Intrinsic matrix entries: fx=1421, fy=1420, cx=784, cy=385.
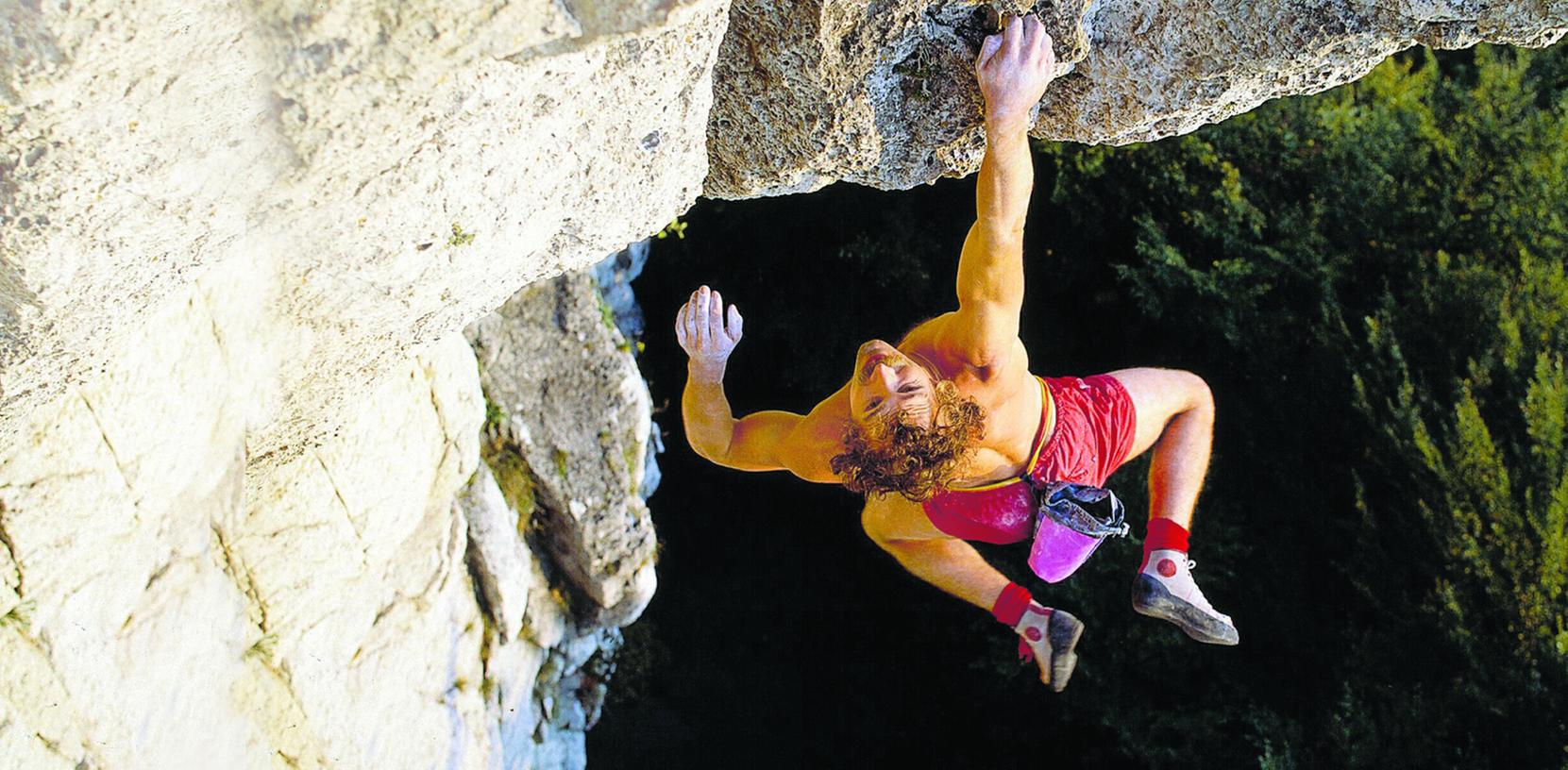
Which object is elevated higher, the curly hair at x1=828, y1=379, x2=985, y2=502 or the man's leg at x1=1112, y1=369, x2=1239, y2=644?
the curly hair at x1=828, y1=379, x2=985, y2=502

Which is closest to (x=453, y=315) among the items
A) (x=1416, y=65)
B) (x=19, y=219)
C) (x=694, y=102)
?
(x=694, y=102)

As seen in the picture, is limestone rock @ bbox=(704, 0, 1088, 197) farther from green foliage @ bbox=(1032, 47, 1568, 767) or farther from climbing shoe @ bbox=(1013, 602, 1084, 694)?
green foliage @ bbox=(1032, 47, 1568, 767)

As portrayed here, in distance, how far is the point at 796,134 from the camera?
303cm

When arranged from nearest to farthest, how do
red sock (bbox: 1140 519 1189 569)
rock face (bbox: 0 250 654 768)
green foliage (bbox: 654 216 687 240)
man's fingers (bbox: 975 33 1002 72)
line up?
1. rock face (bbox: 0 250 654 768)
2. man's fingers (bbox: 975 33 1002 72)
3. red sock (bbox: 1140 519 1189 569)
4. green foliage (bbox: 654 216 687 240)

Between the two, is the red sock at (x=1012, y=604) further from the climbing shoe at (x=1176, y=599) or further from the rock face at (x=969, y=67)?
the rock face at (x=969, y=67)

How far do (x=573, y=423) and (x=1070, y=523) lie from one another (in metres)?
2.28

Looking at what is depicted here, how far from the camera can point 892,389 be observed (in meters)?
2.96

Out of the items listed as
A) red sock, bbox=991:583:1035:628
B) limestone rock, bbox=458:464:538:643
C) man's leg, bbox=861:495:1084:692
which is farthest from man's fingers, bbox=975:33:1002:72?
limestone rock, bbox=458:464:538:643

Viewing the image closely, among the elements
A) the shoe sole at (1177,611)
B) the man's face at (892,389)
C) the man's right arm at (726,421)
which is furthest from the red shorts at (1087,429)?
the man's right arm at (726,421)

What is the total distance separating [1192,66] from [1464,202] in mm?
4150

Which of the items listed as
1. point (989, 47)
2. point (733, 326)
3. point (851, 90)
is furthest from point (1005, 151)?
point (733, 326)

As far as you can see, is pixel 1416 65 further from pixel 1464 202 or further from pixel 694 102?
pixel 694 102

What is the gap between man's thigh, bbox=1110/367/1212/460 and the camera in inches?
131

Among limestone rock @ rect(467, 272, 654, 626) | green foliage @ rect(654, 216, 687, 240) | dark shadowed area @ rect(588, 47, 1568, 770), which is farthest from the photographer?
green foliage @ rect(654, 216, 687, 240)
